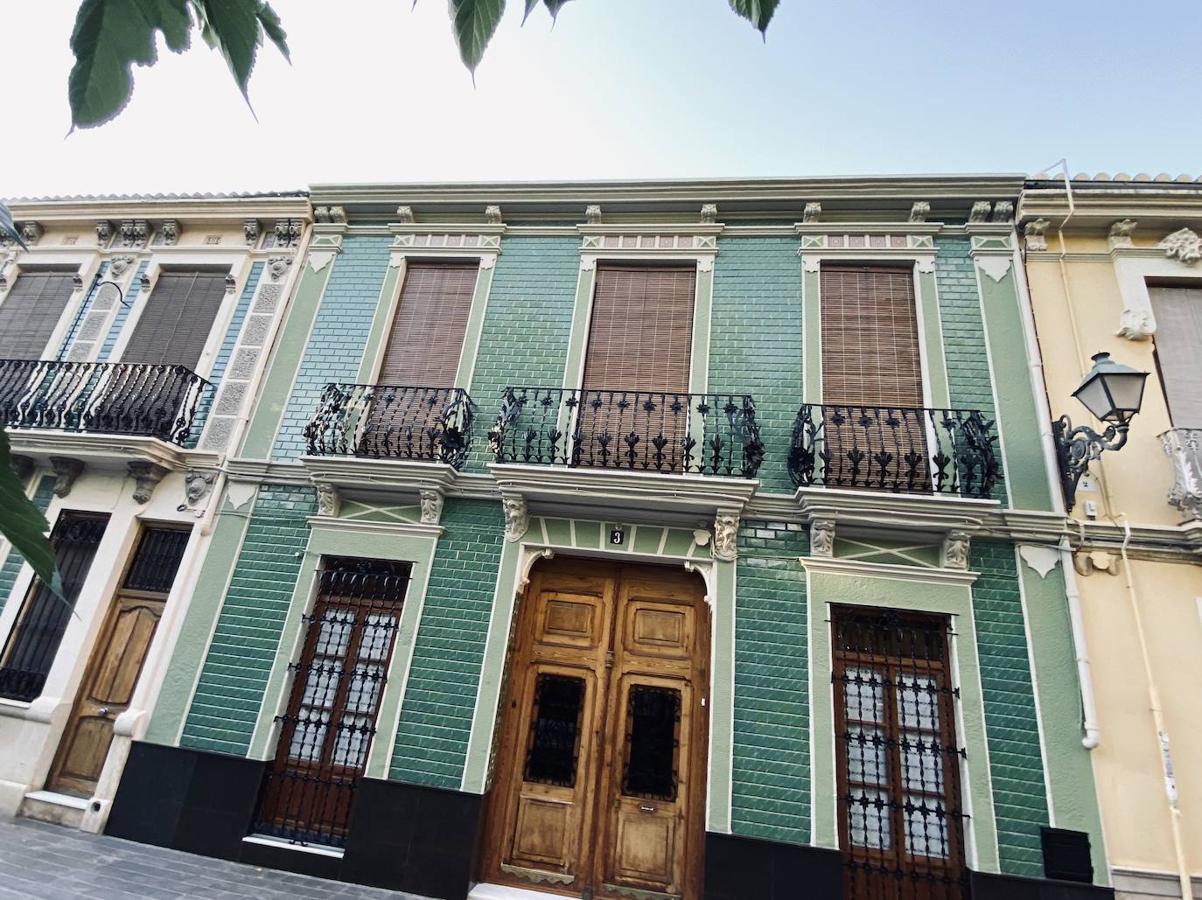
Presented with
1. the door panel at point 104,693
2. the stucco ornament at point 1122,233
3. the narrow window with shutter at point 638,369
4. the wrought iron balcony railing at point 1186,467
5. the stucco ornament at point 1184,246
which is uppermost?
the stucco ornament at point 1122,233

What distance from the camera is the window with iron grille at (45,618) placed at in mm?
6910

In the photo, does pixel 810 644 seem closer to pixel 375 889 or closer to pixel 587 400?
pixel 587 400

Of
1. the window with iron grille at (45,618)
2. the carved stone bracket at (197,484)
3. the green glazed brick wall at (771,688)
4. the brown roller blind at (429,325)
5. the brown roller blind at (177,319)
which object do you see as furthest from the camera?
the brown roller blind at (177,319)

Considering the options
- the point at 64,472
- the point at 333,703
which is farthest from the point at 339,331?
the point at 333,703

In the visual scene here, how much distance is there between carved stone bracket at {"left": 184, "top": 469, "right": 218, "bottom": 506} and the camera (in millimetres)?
7270

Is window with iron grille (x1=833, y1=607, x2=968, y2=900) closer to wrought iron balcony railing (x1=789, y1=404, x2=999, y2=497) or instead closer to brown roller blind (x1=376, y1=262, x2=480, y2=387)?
wrought iron balcony railing (x1=789, y1=404, x2=999, y2=497)

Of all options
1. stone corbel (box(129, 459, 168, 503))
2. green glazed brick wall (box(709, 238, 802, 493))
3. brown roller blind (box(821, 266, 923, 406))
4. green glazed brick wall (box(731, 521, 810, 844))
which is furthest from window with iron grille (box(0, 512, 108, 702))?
brown roller blind (box(821, 266, 923, 406))

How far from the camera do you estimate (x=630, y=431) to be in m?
6.89

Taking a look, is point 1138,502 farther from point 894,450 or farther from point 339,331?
point 339,331

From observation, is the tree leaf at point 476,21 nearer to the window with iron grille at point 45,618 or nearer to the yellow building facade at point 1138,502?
the yellow building facade at point 1138,502

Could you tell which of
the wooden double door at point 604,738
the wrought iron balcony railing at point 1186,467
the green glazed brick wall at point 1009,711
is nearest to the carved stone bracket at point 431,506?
the wooden double door at point 604,738

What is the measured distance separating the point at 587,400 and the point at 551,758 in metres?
3.72

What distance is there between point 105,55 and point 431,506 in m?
6.21

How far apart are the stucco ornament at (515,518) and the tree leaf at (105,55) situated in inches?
230
